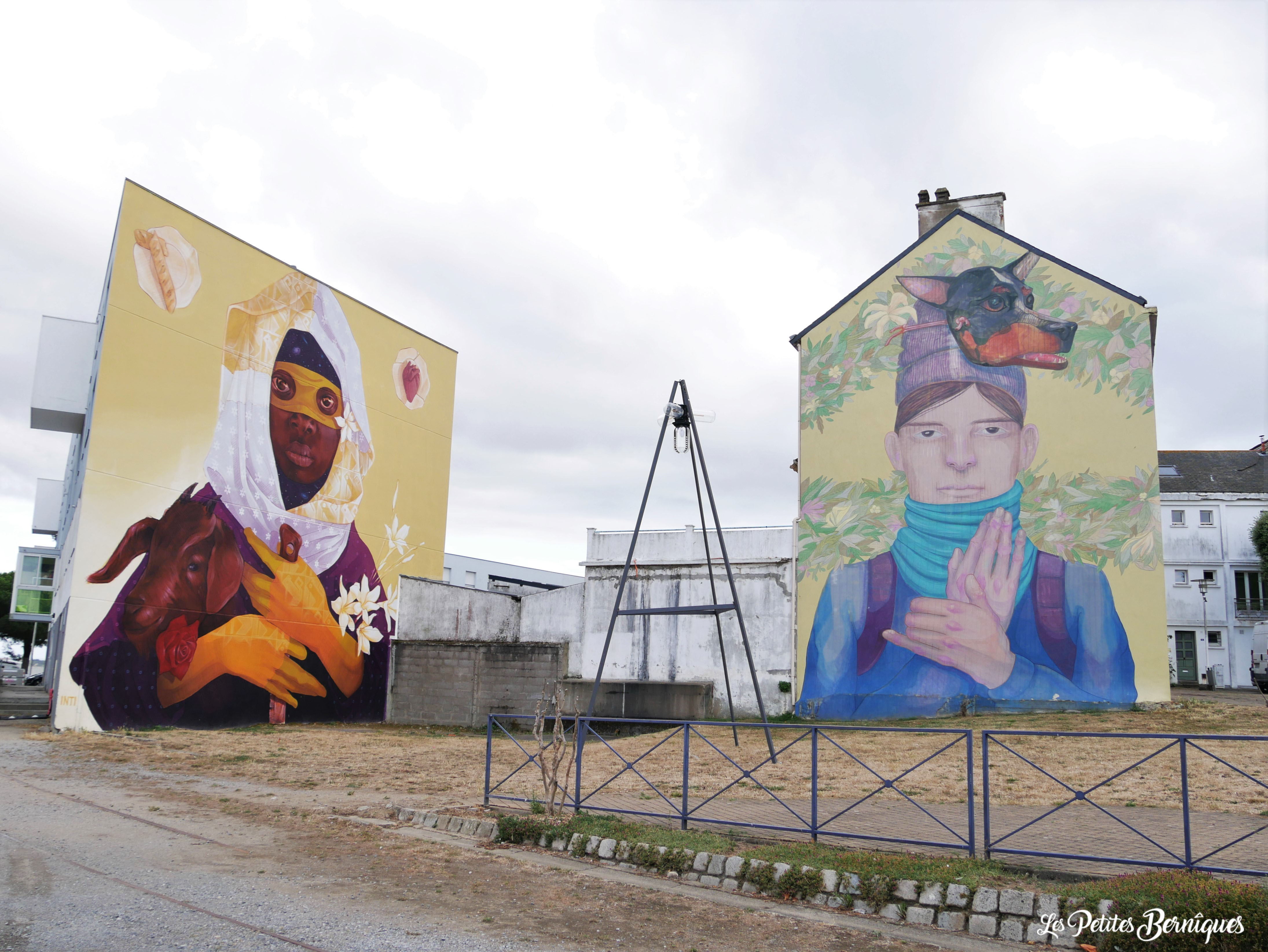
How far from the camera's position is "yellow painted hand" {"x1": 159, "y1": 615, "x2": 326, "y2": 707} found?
22219 mm

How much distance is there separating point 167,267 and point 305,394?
15.9 feet

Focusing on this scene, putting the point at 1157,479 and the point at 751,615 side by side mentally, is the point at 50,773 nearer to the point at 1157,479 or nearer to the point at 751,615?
the point at 751,615

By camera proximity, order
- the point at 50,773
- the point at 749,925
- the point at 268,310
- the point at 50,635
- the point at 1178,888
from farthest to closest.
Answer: the point at 50,635, the point at 268,310, the point at 50,773, the point at 749,925, the point at 1178,888

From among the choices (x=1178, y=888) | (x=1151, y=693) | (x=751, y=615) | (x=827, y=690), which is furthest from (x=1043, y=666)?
(x=1178, y=888)

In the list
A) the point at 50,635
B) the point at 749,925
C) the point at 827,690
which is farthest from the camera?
the point at 50,635

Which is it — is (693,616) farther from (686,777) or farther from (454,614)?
(686,777)

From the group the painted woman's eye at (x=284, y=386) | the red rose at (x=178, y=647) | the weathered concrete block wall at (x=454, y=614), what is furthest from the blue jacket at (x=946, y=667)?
the painted woman's eye at (x=284, y=386)

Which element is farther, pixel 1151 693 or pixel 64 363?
pixel 64 363

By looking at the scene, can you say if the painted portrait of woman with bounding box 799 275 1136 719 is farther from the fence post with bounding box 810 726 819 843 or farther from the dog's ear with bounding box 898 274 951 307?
the fence post with bounding box 810 726 819 843

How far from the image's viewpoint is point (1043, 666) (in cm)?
2109

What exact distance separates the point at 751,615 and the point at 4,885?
18832 mm

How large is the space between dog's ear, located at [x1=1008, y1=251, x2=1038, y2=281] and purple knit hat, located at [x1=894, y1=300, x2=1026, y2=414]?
1.96 metres

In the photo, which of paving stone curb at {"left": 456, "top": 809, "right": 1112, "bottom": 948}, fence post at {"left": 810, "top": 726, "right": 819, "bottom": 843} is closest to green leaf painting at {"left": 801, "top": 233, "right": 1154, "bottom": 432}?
fence post at {"left": 810, "top": 726, "right": 819, "bottom": 843}

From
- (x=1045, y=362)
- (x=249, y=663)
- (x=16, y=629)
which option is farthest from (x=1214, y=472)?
(x=16, y=629)
